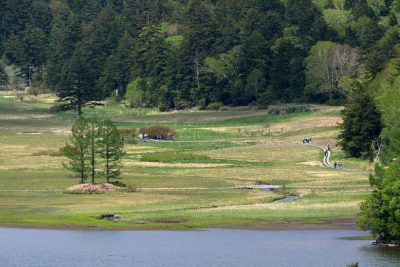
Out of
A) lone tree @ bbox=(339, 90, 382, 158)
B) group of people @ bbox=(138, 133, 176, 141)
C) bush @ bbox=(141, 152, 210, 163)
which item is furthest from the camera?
group of people @ bbox=(138, 133, 176, 141)

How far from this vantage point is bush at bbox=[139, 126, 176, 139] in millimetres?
179962

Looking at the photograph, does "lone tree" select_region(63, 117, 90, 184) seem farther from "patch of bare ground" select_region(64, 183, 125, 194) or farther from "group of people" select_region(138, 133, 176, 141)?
"group of people" select_region(138, 133, 176, 141)

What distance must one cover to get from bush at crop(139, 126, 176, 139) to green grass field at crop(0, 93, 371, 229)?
2168mm

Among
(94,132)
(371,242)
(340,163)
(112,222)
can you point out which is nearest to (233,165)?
(340,163)

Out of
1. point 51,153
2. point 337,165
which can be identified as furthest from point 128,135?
point 337,165

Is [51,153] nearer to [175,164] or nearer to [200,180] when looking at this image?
[175,164]

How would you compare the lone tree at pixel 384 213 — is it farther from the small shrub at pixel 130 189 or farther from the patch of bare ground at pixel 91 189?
the patch of bare ground at pixel 91 189

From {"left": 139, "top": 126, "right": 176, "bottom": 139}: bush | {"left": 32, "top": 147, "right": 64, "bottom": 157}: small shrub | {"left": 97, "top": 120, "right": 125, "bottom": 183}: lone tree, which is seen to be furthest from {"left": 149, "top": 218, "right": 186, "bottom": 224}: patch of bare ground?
{"left": 139, "top": 126, "right": 176, "bottom": 139}: bush

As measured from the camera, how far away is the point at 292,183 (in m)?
122

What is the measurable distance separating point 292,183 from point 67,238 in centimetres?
3883

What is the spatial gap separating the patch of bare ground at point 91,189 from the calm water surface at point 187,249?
21282mm

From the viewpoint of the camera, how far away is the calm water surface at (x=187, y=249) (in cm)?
7831

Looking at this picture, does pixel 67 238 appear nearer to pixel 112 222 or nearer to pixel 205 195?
pixel 112 222

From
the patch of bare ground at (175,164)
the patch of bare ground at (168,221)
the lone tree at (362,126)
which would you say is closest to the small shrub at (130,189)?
the patch of bare ground at (168,221)
